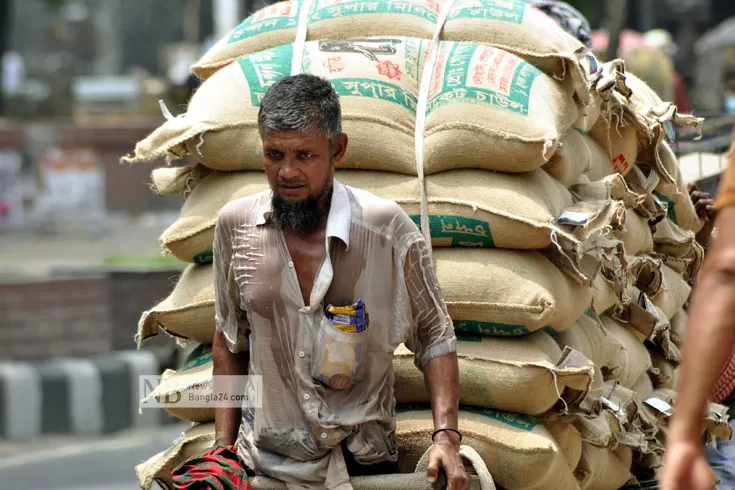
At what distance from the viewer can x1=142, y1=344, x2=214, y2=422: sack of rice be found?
3.67m

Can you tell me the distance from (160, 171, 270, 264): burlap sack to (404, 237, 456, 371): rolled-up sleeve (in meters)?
0.70

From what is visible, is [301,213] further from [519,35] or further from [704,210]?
[704,210]

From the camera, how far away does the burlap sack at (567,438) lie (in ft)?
12.3

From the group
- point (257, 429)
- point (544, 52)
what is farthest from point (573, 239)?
point (257, 429)

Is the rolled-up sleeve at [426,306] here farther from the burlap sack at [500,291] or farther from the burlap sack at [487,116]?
the burlap sack at [487,116]

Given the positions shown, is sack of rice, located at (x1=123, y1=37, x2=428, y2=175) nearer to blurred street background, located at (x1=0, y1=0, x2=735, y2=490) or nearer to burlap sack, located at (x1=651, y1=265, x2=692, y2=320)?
blurred street background, located at (x1=0, y1=0, x2=735, y2=490)

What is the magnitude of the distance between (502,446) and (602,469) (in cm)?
67

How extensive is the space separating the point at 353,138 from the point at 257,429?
900 millimetres

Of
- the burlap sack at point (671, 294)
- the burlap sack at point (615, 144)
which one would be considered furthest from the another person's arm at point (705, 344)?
the burlap sack at point (671, 294)

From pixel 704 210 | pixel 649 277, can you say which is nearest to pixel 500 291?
pixel 649 277

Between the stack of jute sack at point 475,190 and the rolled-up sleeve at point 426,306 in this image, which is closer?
the rolled-up sleeve at point 426,306

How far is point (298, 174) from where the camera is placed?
10.3 ft

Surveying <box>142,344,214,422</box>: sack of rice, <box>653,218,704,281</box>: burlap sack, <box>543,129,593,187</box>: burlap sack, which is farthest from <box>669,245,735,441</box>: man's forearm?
<box>653,218,704,281</box>: burlap sack

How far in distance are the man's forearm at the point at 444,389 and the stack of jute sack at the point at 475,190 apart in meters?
0.30
